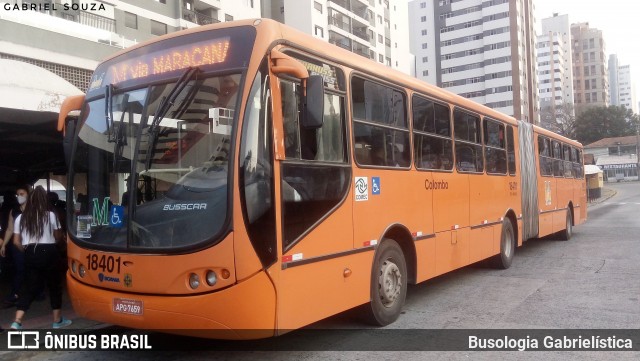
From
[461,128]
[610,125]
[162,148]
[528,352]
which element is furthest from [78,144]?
[610,125]

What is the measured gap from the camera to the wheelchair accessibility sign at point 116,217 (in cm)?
479

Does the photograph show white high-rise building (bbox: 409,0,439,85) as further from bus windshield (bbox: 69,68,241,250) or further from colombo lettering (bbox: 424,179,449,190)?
bus windshield (bbox: 69,68,241,250)

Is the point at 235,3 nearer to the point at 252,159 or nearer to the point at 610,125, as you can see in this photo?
the point at 252,159

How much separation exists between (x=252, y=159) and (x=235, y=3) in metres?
35.2

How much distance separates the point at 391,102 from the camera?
6660 millimetres

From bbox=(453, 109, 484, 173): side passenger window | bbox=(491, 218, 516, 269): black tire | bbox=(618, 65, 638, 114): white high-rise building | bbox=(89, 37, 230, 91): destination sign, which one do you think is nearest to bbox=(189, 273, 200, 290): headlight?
bbox=(89, 37, 230, 91): destination sign

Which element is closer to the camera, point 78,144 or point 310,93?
point 310,93

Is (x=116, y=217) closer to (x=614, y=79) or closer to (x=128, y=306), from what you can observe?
(x=128, y=306)

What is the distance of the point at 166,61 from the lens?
5062mm

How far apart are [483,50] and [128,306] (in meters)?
95.2

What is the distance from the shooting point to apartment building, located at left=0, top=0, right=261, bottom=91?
18594 mm

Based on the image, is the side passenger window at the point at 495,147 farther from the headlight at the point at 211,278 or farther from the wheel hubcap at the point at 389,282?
the headlight at the point at 211,278

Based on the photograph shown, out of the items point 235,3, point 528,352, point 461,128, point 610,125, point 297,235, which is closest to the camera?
point 297,235

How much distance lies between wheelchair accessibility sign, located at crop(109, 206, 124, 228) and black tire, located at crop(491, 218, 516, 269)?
7.60 metres
